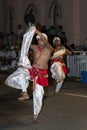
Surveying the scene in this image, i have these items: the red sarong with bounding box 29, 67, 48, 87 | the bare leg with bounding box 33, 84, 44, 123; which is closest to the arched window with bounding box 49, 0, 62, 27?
the red sarong with bounding box 29, 67, 48, 87

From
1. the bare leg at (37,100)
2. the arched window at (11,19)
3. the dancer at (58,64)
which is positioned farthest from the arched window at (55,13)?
the bare leg at (37,100)

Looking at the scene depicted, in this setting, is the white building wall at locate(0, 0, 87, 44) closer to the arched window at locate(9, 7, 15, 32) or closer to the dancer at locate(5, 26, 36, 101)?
the arched window at locate(9, 7, 15, 32)

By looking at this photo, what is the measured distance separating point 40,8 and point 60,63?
14905mm

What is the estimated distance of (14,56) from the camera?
25.3 m

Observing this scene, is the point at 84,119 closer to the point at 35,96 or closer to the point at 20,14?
the point at 35,96

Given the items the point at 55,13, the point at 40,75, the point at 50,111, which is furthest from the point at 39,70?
the point at 55,13

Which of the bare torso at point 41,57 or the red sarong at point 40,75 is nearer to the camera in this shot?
the red sarong at point 40,75

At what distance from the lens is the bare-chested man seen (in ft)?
33.6

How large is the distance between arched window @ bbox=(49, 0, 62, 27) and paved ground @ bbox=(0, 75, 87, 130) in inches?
499

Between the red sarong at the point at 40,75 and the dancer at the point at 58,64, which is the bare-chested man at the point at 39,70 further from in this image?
the dancer at the point at 58,64

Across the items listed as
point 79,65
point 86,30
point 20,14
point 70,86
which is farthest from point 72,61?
point 20,14

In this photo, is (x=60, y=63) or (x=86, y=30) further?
(x=86, y=30)

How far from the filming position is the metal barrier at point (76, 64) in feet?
65.6

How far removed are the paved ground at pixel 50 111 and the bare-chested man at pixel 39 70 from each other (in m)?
0.47
